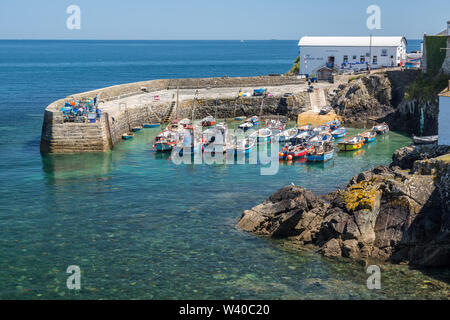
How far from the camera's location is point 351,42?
85562 mm

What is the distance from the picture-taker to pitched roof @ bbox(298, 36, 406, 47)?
3305 inches

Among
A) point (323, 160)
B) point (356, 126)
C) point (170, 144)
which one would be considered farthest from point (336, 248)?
point (356, 126)

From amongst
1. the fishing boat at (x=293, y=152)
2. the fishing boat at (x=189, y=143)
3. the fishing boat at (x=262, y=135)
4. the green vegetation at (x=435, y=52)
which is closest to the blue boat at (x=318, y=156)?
the fishing boat at (x=293, y=152)

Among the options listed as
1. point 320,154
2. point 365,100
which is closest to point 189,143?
point 320,154

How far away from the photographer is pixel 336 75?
80.6 m

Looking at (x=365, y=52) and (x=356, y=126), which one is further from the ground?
(x=365, y=52)

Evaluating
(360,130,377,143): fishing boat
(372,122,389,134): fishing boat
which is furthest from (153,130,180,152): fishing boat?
(372,122,389,134): fishing boat

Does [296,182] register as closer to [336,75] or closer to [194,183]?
[194,183]

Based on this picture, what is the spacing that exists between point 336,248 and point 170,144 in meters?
26.5

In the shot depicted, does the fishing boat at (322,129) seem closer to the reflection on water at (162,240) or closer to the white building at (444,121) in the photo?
the reflection on water at (162,240)

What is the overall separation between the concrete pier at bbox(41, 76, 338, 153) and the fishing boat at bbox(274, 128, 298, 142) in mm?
10955

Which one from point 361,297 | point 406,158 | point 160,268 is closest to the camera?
point 361,297

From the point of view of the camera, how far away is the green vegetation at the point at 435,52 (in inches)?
2419

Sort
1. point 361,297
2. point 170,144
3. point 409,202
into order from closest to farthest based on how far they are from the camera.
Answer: point 361,297 → point 409,202 → point 170,144
